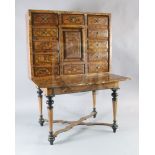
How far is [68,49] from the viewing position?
3.88m

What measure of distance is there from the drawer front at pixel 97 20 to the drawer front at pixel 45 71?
864mm

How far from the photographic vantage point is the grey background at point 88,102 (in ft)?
11.3

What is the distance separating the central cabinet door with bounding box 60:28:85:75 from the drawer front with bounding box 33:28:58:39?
0.10 meters

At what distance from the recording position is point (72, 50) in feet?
12.8

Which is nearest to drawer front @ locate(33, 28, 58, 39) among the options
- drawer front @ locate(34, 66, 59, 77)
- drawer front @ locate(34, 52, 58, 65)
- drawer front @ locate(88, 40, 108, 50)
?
drawer front @ locate(34, 52, 58, 65)

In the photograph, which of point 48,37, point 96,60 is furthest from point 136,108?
point 48,37

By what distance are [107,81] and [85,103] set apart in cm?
167

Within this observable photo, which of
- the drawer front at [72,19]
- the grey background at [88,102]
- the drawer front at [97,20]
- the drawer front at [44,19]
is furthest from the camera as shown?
the drawer front at [97,20]

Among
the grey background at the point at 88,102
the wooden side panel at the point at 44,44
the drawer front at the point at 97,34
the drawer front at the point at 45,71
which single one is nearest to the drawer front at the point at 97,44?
the drawer front at the point at 97,34

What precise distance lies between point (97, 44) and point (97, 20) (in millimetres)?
359

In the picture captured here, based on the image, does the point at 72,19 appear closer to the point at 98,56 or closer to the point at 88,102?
the point at 98,56

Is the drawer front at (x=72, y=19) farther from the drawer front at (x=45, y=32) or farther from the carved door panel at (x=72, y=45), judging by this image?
the drawer front at (x=45, y=32)

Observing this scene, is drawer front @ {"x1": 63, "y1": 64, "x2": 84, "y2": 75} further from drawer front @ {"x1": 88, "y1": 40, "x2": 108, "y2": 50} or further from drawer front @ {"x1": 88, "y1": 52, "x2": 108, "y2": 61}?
drawer front @ {"x1": 88, "y1": 40, "x2": 108, "y2": 50}

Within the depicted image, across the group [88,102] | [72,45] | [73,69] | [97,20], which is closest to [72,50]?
[72,45]
